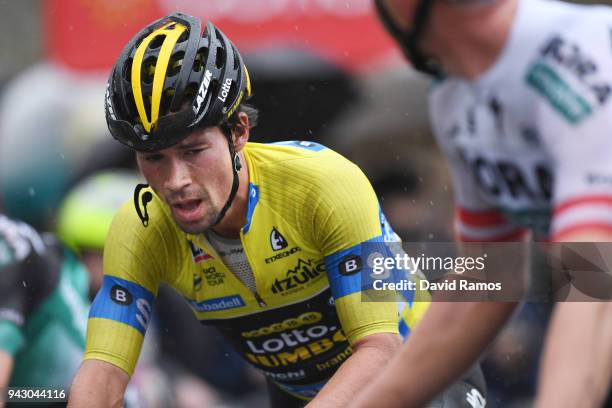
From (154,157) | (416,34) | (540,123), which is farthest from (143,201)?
(540,123)

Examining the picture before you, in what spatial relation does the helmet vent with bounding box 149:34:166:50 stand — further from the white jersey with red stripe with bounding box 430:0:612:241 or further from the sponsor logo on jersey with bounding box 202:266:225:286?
the white jersey with red stripe with bounding box 430:0:612:241

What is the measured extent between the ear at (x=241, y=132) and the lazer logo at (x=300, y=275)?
0.52 m

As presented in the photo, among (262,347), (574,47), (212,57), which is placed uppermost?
(574,47)

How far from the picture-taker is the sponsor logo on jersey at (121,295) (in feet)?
15.7

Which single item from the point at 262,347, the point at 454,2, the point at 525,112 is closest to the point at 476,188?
the point at 525,112

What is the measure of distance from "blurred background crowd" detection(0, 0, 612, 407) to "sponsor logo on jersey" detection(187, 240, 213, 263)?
1582mm

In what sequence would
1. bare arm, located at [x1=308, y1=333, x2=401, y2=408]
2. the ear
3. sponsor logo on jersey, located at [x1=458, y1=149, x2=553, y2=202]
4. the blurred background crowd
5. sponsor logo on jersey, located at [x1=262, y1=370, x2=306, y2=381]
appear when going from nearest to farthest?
1. sponsor logo on jersey, located at [x1=458, y1=149, x2=553, y2=202]
2. bare arm, located at [x1=308, y1=333, x2=401, y2=408]
3. the ear
4. sponsor logo on jersey, located at [x1=262, y1=370, x2=306, y2=381]
5. the blurred background crowd

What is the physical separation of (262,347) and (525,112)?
2.31 metres

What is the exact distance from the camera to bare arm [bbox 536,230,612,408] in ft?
8.93

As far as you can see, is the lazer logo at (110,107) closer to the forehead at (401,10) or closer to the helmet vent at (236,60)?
the helmet vent at (236,60)

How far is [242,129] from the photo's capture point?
4.86 metres

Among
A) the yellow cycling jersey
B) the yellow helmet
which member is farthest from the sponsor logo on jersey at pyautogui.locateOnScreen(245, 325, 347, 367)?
the yellow helmet

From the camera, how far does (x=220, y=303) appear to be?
501 centimetres

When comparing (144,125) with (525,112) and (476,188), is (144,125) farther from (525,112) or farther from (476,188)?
(525,112)
